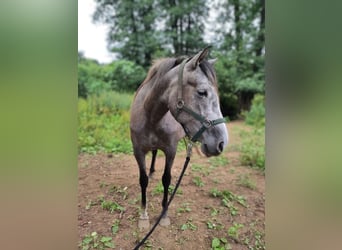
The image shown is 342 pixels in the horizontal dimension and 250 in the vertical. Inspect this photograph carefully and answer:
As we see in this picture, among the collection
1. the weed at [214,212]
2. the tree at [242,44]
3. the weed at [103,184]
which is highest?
the tree at [242,44]

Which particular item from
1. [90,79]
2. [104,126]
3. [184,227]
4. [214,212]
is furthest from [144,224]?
[90,79]

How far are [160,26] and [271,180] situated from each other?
5135 mm

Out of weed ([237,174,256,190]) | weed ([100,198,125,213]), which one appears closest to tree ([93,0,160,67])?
weed ([237,174,256,190])

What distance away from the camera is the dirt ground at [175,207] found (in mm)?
1390

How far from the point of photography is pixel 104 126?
112 inches

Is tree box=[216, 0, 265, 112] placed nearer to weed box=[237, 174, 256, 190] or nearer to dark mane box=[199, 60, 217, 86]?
weed box=[237, 174, 256, 190]

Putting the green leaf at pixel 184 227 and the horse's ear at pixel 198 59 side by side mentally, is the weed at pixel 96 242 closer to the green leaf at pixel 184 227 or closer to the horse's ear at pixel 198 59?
the green leaf at pixel 184 227

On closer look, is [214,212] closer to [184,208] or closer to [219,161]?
[184,208]

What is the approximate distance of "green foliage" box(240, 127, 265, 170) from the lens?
295 centimetres

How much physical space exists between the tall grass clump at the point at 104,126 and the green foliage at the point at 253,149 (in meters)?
1.36

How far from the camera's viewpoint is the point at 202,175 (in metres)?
2.39

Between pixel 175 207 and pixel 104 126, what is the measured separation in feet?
4.71

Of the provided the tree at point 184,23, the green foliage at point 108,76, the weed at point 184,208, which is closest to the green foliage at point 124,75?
the green foliage at point 108,76
